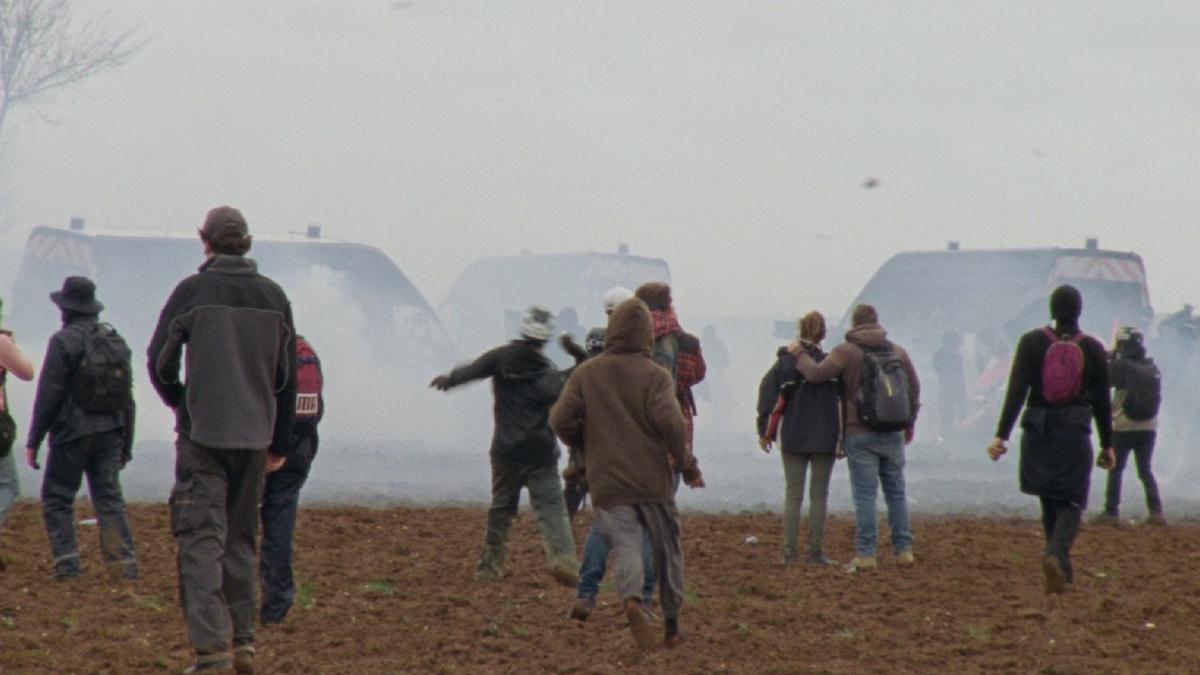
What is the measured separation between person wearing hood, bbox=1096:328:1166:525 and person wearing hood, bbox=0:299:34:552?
8648 millimetres

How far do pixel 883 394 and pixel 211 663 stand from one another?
5275 millimetres

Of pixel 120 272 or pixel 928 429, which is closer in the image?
pixel 120 272

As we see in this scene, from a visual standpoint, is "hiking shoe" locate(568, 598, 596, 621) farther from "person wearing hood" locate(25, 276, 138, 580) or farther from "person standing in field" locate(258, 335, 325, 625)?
"person wearing hood" locate(25, 276, 138, 580)

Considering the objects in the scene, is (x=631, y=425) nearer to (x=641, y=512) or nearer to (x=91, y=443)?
(x=641, y=512)

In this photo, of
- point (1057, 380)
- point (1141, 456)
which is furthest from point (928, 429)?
point (1057, 380)

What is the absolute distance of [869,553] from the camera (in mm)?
11008

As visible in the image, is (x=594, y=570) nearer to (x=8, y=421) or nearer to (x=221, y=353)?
(x=221, y=353)

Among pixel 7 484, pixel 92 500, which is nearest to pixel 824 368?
pixel 92 500

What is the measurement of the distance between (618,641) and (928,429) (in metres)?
26.3

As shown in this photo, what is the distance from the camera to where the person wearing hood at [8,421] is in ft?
31.8

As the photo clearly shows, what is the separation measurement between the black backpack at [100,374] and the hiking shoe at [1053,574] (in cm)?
515

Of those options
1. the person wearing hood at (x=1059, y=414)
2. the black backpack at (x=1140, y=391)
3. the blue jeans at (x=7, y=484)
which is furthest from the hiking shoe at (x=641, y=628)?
the black backpack at (x=1140, y=391)

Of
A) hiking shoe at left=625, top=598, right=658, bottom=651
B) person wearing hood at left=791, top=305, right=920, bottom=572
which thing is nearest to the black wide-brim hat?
hiking shoe at left=625, top=598, right=658, bottom=651

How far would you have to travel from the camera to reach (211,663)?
22.1 ft
